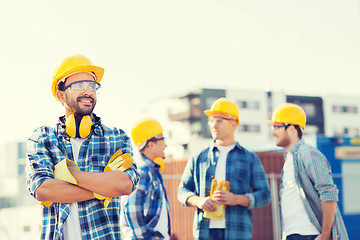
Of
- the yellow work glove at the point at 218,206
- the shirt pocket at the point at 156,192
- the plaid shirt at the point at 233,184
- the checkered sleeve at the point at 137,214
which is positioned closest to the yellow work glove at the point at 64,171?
the checkered sleeve at the point at 137,214

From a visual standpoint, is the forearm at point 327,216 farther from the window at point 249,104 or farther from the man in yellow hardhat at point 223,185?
the window at point 249,104

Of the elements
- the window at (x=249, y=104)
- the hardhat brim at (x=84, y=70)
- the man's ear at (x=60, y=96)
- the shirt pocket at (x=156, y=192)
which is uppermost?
the window at (x=249, y=104)

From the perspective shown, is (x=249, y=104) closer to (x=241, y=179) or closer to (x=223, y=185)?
(x=241, y=179)

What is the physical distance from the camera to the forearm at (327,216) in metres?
5.09

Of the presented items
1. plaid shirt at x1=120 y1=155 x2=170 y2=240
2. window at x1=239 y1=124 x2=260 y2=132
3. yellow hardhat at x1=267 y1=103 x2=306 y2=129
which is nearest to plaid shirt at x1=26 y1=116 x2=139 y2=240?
plaid shirt at x1=120 y1=155 x2=170 y2=240

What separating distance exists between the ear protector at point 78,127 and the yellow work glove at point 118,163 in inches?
10.2

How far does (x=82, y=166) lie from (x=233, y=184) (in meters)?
2.67

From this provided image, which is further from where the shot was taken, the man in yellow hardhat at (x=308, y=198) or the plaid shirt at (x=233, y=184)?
the plaid shirt at (x=233, y=184)

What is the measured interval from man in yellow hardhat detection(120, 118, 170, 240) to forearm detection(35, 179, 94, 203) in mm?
1795

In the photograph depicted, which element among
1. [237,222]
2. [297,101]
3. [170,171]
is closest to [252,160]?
[237,222]

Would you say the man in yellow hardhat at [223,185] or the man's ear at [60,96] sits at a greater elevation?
the man's ear at [60,96]

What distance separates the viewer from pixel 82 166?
353 centimetres

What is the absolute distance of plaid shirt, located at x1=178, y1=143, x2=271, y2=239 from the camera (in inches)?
225

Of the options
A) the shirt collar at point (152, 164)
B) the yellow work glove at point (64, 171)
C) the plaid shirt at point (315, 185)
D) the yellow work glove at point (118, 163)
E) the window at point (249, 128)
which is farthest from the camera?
the window at point (249, 128)
